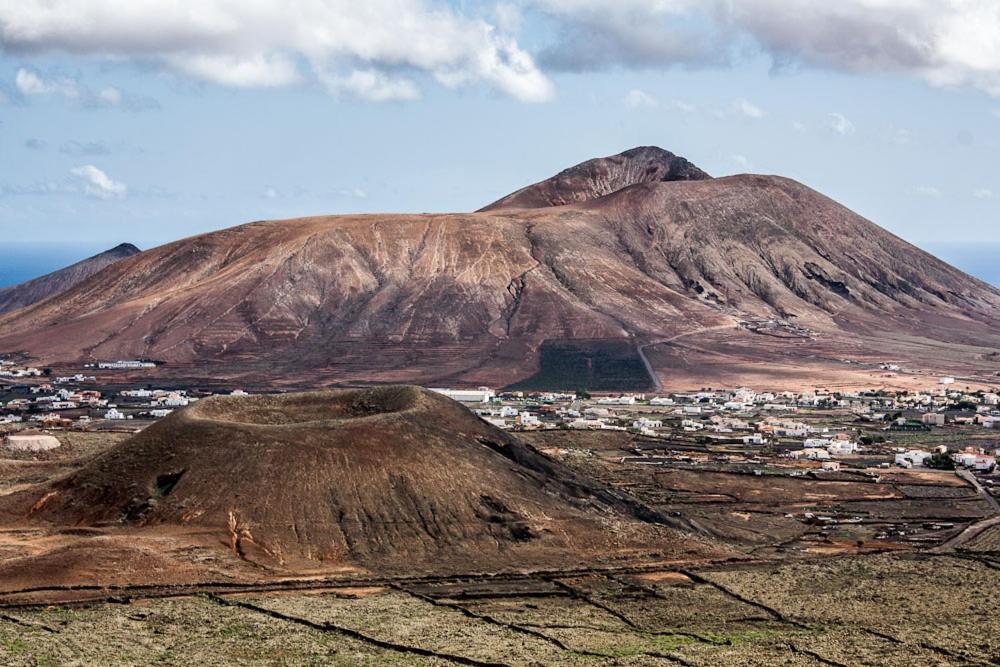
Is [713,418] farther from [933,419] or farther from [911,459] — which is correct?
[911,459]

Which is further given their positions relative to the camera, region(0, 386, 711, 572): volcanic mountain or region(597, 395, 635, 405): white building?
region(597, 395, 635, 405): white building

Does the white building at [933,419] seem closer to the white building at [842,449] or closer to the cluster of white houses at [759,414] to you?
the cluster of white houses at [759,414]

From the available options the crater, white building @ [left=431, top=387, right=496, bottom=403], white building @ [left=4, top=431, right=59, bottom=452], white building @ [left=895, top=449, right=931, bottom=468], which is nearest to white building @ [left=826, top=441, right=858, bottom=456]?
white building @ [left=895, top=449, right=931, bottom=468]

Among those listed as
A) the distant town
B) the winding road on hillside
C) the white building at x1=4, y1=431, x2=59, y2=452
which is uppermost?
the winding road on hillside

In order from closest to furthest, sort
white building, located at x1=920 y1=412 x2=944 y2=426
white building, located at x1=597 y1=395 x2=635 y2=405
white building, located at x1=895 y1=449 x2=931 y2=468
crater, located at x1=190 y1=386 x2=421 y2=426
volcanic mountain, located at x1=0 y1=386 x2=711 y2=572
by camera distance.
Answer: volcanic mountain, located at x1=0 y1=386 x2=711 y2=572, crater, located at x1=190 y1=386 x2=421 y2=426, white building, located at x1=895 y1=449 x2=931 y2=468, white building, located at x1=920 y1=412 x2=944 y2=426, white building, located at x1=597 y1=395 x2=635 y2=405

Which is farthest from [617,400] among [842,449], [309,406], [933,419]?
[309,406]

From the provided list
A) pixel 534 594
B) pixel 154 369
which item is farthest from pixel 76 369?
pixel 534 594

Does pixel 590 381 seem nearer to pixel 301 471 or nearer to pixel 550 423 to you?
pixel 550 423

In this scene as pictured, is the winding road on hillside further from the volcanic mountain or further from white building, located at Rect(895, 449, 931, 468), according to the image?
the volcanic mountain
